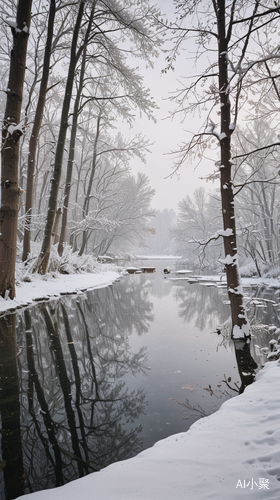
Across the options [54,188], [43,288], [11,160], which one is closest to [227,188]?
[11,160]

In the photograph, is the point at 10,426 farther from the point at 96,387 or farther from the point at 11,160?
the point at 11,160

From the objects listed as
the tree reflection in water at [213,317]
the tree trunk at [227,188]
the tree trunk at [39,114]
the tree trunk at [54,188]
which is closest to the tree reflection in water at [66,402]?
the tree reflection in water at [213,317]

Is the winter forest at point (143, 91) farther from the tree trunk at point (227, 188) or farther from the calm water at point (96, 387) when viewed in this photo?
the calm water at point (96, 387)

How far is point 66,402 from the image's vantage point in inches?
95.3

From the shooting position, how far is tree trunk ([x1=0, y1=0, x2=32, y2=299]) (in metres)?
5.85

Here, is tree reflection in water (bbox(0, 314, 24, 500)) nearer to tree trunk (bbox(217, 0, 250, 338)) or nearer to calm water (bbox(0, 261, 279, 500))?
calm water (bbox(0, 261, 279, 500))

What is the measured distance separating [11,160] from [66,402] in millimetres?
5399

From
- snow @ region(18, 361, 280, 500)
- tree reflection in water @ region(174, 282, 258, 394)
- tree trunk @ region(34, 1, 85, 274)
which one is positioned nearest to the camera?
snow @ region(18, 361, 280, 500)

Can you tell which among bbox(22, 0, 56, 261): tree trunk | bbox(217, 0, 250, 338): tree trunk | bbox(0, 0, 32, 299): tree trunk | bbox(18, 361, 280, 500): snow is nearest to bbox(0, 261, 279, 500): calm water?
bbox(18, 361, 280, 500): snow

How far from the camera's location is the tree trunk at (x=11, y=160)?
5.85m

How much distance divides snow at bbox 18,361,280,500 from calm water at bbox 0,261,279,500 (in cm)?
19

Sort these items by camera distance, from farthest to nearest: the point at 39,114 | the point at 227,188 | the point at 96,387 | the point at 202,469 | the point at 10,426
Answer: the point at 39,114 < the point at 227,188 < the point at 96,387 < the point at 10,426 < the point at 202,469

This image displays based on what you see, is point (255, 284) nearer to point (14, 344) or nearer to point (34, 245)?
point (34, 245)

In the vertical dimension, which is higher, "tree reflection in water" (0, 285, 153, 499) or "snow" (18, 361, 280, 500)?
"snow" (18, 361, 280, 500)
